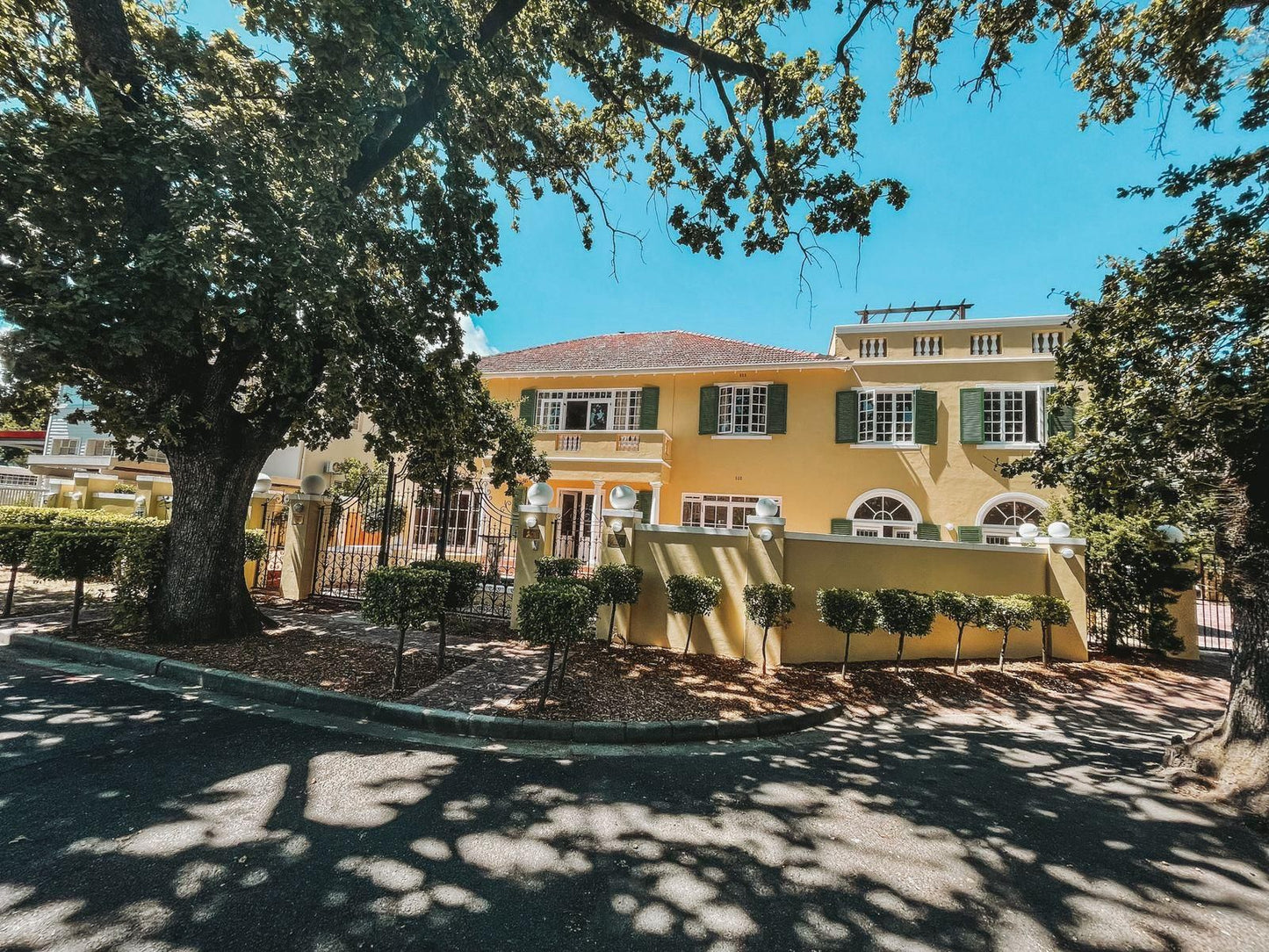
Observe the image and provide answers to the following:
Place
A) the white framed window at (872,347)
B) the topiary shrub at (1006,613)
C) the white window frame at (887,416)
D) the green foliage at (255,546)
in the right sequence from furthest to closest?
the white framed window at (872,347) < the white window frame at (887,416) < the green foliage at (255,546) < the topiary shrub at (1006,613)

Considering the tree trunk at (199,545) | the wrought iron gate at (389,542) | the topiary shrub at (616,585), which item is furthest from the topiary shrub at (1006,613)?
the tree trunk at (199,545)

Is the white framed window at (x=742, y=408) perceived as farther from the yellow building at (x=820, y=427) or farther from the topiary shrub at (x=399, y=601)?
the topiary shrub at (x=399, y=601)

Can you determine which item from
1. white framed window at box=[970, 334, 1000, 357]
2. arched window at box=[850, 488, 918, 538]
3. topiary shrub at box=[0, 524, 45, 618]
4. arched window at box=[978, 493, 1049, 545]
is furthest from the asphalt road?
white framed window at box=[970, 334, 1000, 357]

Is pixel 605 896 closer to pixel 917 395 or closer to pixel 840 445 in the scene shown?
pixel 840 445

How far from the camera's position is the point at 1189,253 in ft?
15.2

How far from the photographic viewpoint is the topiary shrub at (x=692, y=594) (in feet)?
23.3

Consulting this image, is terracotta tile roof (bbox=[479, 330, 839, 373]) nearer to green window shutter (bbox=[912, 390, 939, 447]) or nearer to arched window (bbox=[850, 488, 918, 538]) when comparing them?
green window shutter (bbox=[912, 390, 939, 447])

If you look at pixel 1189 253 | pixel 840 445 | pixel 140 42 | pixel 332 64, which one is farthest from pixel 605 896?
pixel 840 445

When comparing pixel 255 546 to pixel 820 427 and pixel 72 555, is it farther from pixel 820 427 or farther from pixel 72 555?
pixel 820 427

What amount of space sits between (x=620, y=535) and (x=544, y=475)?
4.12 m

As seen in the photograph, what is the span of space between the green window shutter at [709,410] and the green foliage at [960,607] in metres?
8.96

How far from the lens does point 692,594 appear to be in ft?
23.4

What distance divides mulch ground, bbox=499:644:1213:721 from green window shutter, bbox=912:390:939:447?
6713mm

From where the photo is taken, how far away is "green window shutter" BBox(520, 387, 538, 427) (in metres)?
16.6
